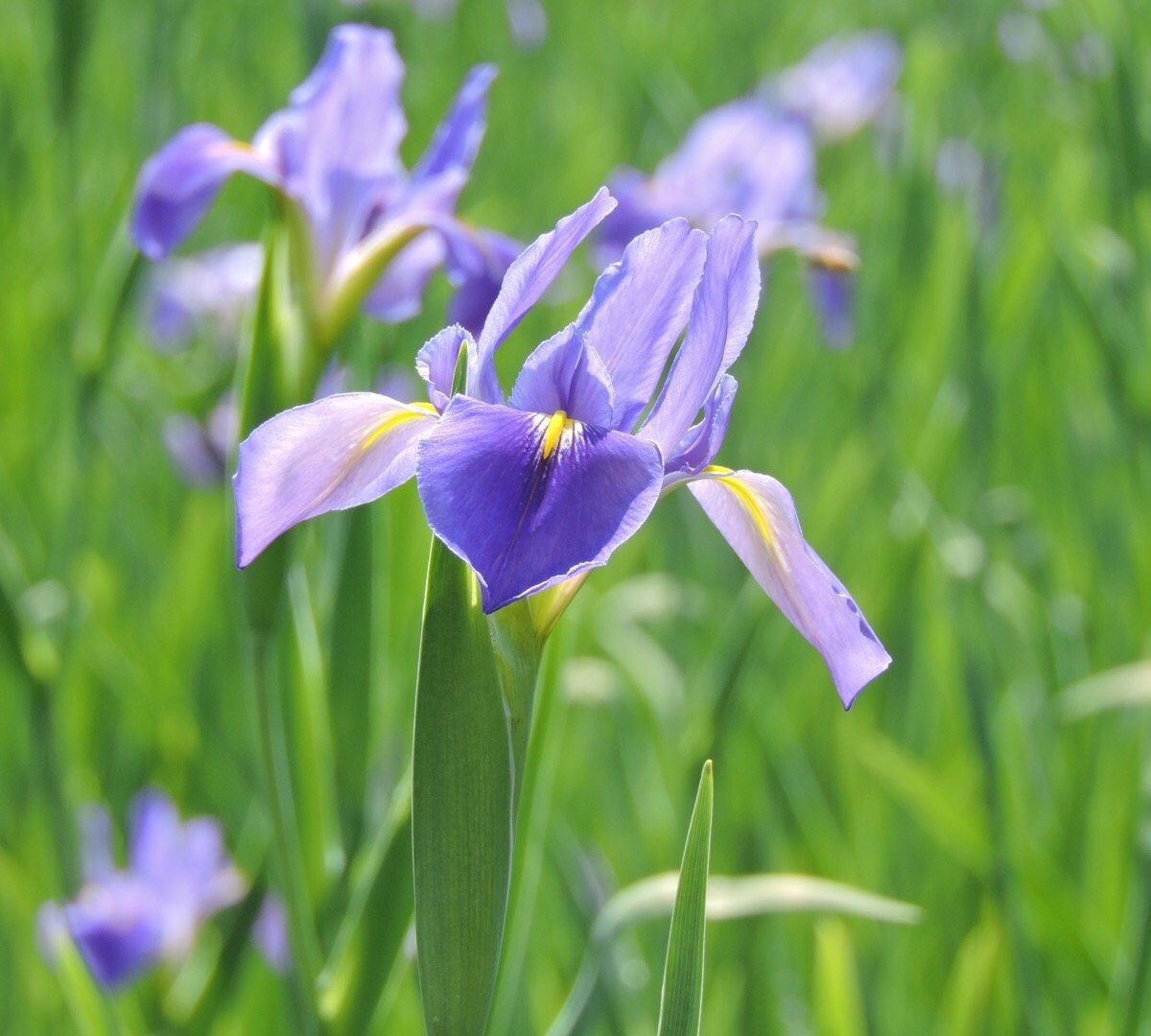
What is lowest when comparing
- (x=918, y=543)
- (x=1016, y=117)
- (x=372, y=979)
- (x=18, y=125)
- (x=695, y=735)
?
(x=1016, y=117)

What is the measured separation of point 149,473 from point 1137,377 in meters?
1.37

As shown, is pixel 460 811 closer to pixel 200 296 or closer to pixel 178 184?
pixel 178 184

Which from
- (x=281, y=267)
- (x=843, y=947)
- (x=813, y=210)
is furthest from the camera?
(x=813, y=210)

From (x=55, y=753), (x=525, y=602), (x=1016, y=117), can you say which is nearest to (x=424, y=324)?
(x=55, y=753)

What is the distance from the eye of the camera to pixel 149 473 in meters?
1.93

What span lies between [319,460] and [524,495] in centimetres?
10

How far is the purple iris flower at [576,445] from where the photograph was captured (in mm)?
428

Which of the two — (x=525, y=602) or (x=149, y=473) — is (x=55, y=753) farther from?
(x=149, y=473)

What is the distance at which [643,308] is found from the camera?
550mm

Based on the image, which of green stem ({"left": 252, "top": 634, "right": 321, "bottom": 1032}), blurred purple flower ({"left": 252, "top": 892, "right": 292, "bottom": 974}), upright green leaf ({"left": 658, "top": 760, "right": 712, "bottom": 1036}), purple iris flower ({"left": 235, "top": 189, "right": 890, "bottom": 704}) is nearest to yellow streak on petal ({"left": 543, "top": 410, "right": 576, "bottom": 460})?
purple iris flower ({"left": 235, "top": 189, "right": 890, "bottom": 704})

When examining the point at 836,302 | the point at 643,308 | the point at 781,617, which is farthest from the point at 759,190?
the point at 643,308

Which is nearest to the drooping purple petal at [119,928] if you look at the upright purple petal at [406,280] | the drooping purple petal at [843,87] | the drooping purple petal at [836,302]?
the upright purple petal at [406,280]

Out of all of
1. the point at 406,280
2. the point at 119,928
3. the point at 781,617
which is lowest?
the point at 781,617

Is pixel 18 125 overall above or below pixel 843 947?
above
